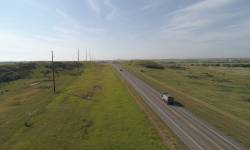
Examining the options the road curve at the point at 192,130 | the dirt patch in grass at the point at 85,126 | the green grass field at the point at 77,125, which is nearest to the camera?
the road curve at the point at 192,130

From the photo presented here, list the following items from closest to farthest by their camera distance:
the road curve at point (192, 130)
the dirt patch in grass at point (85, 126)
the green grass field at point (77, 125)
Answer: the road curve at point (192, 130), the green grass field at point (77, 125), the dirt patch in grass at point (85, 126)

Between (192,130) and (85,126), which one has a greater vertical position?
(192,130)

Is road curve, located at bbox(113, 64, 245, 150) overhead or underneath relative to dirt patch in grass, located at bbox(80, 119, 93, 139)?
overhead

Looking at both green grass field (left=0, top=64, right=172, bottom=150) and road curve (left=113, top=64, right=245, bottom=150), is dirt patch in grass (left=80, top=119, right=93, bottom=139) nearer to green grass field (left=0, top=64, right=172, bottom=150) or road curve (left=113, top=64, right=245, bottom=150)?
green grass field (left=0, top=64, right=172, bottom=150)

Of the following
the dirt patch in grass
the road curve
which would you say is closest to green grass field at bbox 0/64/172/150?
the dirt patch in grass

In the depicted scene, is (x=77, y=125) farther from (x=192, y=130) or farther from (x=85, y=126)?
(x=192, y=130)

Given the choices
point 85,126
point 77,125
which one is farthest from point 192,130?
point 77,125

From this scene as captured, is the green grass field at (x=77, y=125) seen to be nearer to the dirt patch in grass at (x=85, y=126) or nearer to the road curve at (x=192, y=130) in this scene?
the dirt patch in grass at (x=85, y=126)

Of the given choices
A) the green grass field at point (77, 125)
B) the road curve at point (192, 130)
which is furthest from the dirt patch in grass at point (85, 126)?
the road curve at point (192, 130)

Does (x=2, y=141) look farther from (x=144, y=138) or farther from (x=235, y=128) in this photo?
(x=235, y=128)

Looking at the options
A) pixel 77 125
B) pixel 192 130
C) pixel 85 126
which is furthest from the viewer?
pixel 77 125

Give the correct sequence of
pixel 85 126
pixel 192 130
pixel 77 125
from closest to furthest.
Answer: pixel 192 130, pixel 85 126, pixel 77 125
